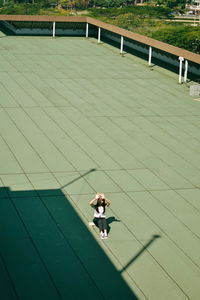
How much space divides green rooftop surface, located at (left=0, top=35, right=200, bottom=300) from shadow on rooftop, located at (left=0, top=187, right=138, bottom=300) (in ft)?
0.09

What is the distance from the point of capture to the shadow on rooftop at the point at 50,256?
1087cm

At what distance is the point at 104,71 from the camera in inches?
1228

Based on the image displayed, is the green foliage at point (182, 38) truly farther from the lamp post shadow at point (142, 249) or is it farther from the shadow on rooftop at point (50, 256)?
the lamp post shadow at point (142, 249)

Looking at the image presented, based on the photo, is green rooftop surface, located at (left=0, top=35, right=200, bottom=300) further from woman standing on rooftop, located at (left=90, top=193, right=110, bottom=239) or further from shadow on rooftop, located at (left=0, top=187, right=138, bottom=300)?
woman standing on rooftop, located at (left=90, top=193, right=110, bottom=239)

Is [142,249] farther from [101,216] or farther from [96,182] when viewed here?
[96,182]

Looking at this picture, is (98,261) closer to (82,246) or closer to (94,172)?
(82,246)

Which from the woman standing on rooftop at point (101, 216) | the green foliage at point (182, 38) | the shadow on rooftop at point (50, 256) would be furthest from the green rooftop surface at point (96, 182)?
the green foliage at point (182, 38)

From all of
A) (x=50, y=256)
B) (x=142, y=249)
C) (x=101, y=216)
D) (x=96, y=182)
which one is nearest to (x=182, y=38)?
(x=96, y=182)

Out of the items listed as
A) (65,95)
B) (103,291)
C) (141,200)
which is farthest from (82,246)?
(65,95)

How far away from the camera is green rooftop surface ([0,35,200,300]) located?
11.6m

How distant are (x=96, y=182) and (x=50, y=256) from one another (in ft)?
16.3

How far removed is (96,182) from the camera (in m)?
16.7

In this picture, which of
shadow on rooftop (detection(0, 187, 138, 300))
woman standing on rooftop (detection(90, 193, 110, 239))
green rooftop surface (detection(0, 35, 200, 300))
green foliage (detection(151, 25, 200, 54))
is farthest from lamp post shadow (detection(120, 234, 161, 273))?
green foliage (detection(151, 25, 200, 54))

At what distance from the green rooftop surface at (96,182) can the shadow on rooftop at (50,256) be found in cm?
3
